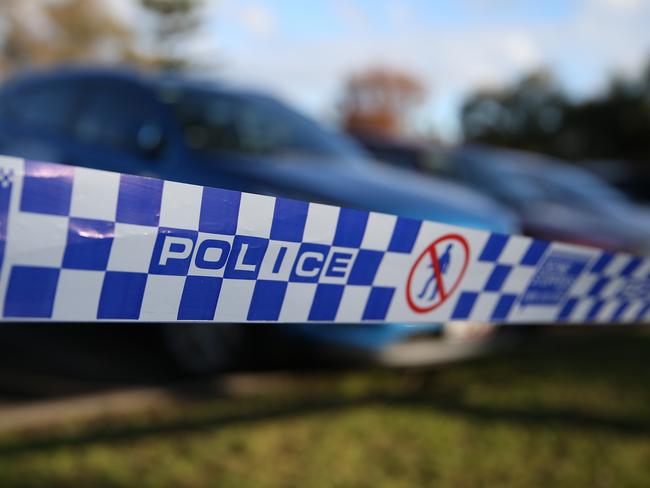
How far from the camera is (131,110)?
3559 mm

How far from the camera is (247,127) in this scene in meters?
3.72

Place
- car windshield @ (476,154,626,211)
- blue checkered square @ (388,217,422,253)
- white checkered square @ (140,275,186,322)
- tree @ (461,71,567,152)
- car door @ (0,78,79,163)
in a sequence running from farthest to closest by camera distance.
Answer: tree @ (461,71,567,152), car windshield @ (476,154,626,211), car door @ (0,78,79,163), blue checkered square @ (388,217,422,253), white checkered square @ (140,275,186,322)

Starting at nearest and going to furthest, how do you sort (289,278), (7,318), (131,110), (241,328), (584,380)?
(7,318) < (289,278) < (241,328) < (131,110) < (584,380)

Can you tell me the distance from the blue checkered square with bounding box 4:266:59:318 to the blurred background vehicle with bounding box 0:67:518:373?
1.99m

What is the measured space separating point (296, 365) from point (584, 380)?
173cm

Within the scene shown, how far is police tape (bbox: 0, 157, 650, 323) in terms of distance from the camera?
96 cm

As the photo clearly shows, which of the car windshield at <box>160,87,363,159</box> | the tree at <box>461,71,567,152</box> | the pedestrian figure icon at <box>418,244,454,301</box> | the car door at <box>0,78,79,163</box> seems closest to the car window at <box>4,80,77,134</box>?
the car door at <box>0,78,79,163</box>

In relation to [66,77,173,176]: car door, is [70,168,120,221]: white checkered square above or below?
above

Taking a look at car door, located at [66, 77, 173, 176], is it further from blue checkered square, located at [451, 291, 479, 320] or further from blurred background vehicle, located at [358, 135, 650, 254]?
blurred background vehicle, located at [358, 135, 650, 254]

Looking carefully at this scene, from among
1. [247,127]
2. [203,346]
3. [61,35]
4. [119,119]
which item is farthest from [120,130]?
[61,35]

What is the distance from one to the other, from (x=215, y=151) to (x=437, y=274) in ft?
7.10

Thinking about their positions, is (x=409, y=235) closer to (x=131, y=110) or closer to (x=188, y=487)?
(x=188, y=487)

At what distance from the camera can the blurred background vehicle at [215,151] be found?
3023mm

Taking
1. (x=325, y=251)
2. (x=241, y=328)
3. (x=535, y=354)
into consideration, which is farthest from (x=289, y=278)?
(x=535, y=354)
